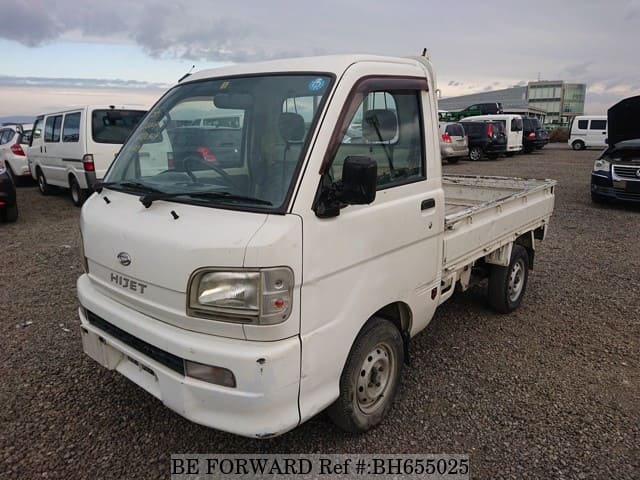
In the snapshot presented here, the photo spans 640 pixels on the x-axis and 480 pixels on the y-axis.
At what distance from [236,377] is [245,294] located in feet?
1.23

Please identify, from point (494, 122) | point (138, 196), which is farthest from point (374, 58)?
point (494, 122)

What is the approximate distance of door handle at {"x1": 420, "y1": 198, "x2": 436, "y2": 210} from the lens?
3016 mm

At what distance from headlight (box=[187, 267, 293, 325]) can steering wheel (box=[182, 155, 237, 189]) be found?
555mm

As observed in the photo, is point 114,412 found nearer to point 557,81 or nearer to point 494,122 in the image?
point 494,122

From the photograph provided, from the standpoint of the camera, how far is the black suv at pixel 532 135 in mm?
24188

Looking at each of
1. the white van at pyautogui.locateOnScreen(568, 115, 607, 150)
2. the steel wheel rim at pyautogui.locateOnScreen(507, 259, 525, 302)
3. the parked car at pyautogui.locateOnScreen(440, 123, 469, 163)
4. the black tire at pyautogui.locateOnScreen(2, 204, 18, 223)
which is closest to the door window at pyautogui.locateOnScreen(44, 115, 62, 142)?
the black tire at pyautogui.locateOnScreen(2, 204, 18, 223)

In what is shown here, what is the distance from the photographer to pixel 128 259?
2.50 metres

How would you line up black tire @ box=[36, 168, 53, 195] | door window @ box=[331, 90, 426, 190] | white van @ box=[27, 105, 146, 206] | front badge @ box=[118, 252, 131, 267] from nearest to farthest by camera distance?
front badge @ box=[118, 252, 131, 267] → door window @ box=[331, 90, 426, 190] → white van @ box=[27, 105, 146, 206] → black tire @ box=[36, 168, 53, 195]

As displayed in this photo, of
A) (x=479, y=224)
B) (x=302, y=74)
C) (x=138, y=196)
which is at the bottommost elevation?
(x=479, y=224)

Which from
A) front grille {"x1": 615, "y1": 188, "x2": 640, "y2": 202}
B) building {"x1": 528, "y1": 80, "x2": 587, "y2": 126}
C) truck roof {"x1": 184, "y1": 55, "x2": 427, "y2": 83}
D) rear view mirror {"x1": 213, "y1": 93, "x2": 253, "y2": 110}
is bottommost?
front grille {"x1": 615, "y1": 188, "x2": 640, "y2": 202}

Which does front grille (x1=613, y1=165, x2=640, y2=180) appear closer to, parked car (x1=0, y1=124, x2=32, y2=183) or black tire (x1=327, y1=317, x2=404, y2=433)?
black tire (x1=327, y1=317, x2=404, y2=433)

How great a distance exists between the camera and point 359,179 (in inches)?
88.8

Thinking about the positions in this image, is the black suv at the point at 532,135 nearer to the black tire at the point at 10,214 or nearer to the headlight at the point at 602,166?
the headlight at the point at 602,166

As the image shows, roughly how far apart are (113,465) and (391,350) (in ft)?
5.57
